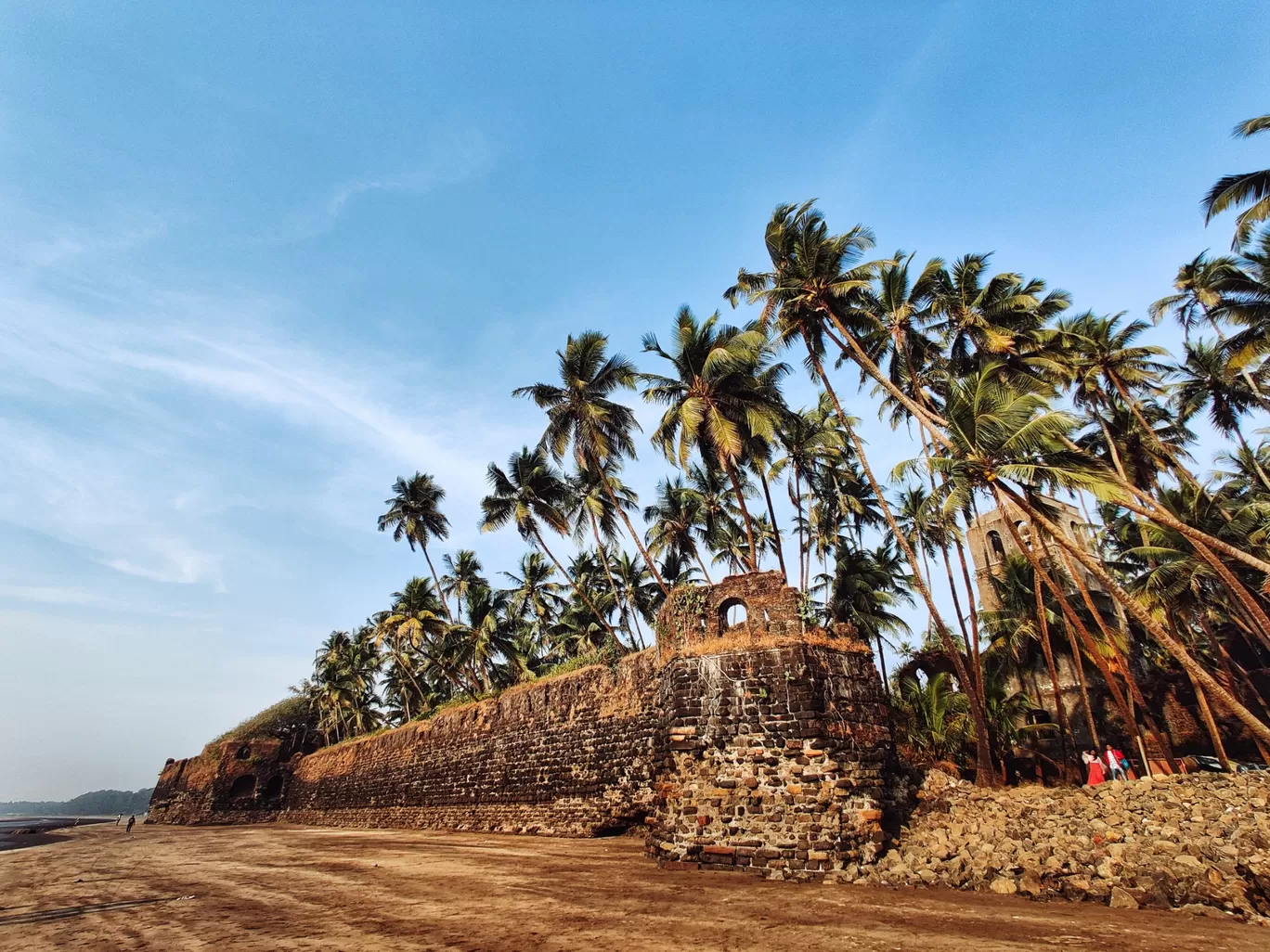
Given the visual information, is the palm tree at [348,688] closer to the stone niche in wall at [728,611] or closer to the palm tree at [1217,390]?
the stone niche in wall at [728,611]

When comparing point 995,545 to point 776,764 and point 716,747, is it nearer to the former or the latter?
point 776,764

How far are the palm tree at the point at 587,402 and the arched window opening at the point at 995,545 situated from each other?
2044cm

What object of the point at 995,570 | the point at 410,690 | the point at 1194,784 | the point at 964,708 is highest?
the point at 995,570

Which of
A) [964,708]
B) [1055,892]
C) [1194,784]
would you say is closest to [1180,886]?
[1055,892]

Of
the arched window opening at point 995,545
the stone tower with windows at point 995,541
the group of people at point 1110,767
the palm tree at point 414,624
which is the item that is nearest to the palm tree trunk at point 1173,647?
the group of people at point 1110,767

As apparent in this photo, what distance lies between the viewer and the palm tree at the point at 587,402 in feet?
63.7

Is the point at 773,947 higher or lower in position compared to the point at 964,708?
lower

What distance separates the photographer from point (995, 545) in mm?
30344

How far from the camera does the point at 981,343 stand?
53.9 feet

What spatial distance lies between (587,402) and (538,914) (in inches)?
577

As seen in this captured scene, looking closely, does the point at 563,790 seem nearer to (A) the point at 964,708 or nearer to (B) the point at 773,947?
(B) the point at 773,947

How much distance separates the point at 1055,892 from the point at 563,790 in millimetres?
10880

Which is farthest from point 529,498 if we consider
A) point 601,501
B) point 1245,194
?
point 1245,194

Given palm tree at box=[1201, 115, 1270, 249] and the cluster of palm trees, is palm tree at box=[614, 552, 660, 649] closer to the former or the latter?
the cluster of palm trees
